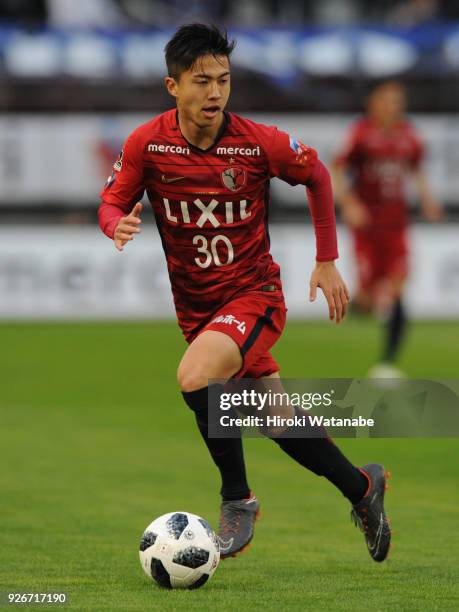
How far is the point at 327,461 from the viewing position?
550 centimetres

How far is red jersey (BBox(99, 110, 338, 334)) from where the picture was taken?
5578 millimetres

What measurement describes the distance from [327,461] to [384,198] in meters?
7.81

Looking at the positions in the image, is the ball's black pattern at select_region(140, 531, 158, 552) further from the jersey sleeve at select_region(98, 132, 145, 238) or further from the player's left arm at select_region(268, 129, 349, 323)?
the jersey sleeve at select_region(98, 132, 145, 238)

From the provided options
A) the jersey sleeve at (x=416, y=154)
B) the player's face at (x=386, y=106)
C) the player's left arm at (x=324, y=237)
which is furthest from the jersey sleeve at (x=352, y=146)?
the player's left arm at (x=324, y=237)

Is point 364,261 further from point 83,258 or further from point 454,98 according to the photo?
point 454,98

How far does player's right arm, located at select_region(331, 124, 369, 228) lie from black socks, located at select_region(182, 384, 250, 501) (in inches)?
246

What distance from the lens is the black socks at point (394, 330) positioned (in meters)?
11.9

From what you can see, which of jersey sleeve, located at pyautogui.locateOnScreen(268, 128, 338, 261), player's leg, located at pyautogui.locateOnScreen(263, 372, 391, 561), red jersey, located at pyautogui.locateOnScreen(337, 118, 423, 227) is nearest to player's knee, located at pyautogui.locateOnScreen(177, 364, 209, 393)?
player's leg, located at pyautogui.locateOnScreen(263, 372, 391, 561)

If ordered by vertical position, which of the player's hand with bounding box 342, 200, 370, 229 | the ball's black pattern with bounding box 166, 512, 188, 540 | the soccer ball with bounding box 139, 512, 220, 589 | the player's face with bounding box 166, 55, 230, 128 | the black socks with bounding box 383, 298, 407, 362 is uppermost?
the player's face with bounding box 166, 55, 230, 128

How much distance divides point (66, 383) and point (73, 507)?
17.8 feet

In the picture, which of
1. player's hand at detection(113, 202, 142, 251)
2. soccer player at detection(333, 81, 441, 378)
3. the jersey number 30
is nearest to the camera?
player's hand at detection(113, 202, 142, 251)

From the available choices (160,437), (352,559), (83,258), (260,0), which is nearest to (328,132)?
(83,258)

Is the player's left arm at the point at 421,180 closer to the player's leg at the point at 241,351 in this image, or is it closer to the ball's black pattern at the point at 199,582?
the player's leg at the point at 241,351

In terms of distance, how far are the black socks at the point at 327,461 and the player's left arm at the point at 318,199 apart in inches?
19.6
